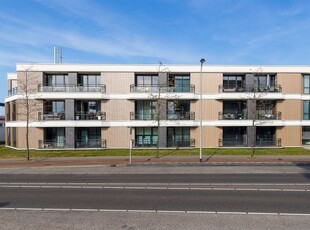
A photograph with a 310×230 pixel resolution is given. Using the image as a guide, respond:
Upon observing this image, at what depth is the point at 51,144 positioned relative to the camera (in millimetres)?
30516


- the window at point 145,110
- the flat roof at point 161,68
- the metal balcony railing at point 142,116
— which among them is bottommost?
the metal balcony railing at point 142,116

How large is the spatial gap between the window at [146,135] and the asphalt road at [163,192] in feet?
52.7

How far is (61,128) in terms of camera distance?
31.0 m

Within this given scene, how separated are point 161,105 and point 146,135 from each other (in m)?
4.28

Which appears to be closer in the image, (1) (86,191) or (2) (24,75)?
(1) (86,191)

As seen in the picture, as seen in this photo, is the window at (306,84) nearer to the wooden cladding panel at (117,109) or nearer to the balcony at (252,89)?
the balcony at (252,89)

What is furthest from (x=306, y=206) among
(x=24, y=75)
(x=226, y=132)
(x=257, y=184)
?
(x=24, y=75)

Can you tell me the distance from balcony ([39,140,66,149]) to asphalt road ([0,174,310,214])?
15.4m

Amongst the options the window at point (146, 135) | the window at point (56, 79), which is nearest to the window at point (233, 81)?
the window at point (146, 135)

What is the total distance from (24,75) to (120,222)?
27.7m

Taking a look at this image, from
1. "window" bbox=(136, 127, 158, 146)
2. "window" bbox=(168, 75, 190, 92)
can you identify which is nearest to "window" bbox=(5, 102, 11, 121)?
"window" bbox=(136, 127, 158, 146)

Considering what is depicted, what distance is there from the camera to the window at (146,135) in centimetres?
3131

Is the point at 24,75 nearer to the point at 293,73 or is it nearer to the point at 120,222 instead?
the point at 120,222


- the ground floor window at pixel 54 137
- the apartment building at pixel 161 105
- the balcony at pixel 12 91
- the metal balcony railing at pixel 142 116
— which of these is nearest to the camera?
the apartment building at pixel 161 105
